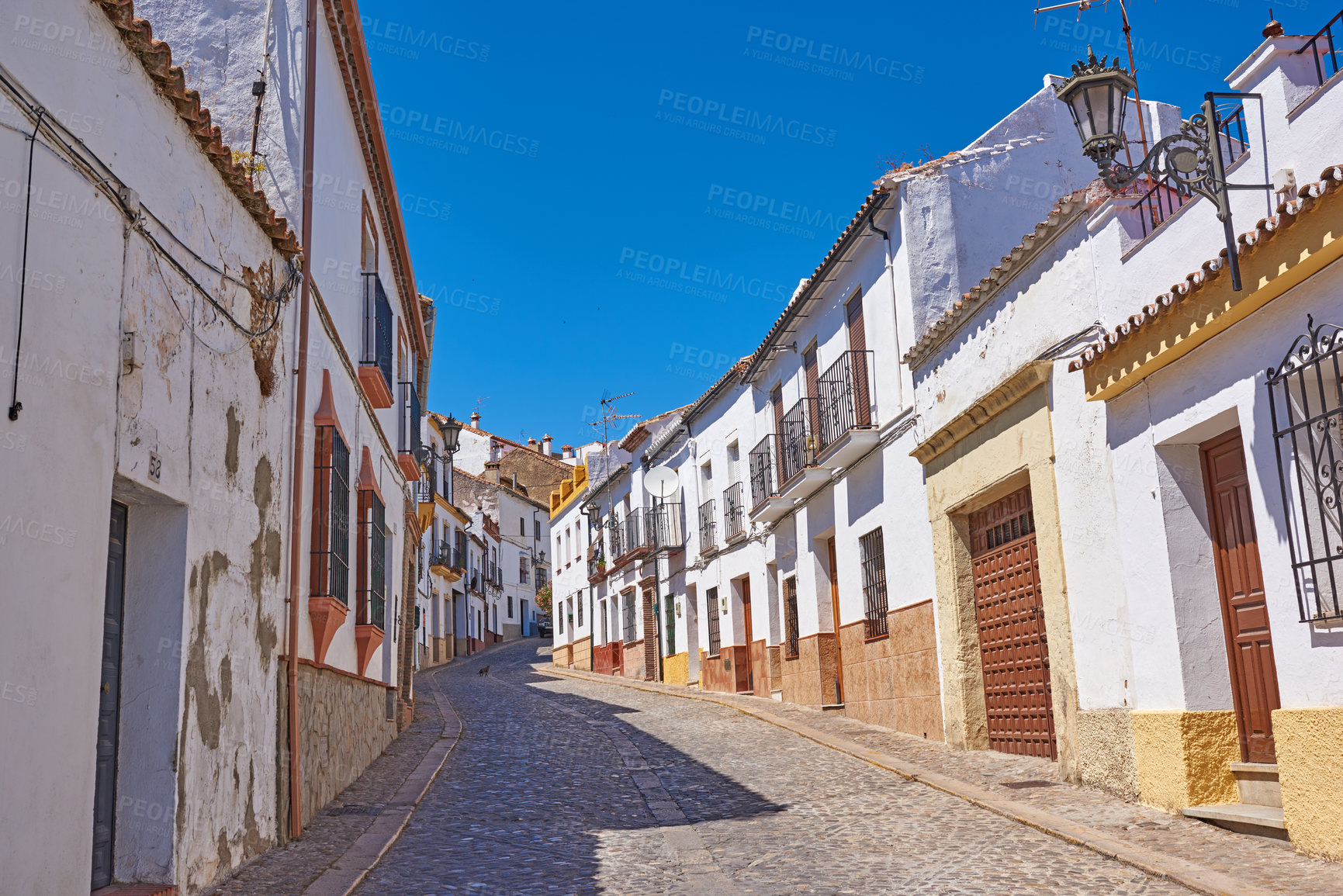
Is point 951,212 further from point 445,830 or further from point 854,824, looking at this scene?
point 445,830

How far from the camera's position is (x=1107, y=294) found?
8.34 meters

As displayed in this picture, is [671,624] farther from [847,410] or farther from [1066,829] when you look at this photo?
[1066,829]

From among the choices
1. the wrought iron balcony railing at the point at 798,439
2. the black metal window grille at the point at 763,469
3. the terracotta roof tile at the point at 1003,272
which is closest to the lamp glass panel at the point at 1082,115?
the terracotta roof tile at the point at 1003,272

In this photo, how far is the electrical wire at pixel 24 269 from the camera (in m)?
4.00

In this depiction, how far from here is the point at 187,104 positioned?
5.75 meters

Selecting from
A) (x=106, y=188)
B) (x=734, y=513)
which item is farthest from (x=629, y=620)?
(x=106, y=188)

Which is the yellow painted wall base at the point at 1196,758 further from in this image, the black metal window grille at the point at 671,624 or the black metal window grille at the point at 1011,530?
the black metal window grille at the point at 671,624

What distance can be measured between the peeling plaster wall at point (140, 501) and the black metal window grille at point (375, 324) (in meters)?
3.23

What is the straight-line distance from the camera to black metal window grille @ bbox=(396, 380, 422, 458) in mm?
14094

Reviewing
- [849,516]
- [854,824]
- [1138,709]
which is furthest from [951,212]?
[854,824]

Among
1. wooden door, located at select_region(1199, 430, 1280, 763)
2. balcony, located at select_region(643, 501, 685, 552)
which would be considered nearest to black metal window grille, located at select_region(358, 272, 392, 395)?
wooden door, located at select_region(1199, 430, 1280, 763)

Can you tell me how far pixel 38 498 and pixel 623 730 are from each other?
1041 centimetres

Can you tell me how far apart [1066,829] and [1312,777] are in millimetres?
1505

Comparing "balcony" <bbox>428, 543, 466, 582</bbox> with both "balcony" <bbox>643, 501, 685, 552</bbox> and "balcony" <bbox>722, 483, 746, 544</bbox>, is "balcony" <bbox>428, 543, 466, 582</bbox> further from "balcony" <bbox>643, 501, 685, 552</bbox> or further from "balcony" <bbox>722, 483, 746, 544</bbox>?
"balcony" <bbox>722, 483, 746, 544</bbox>
